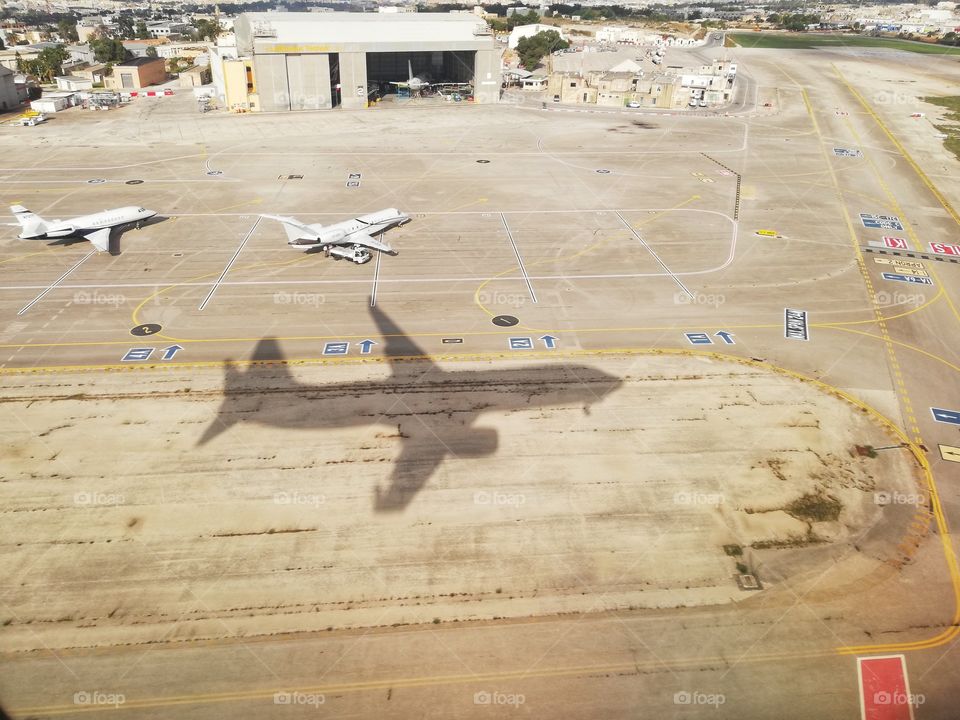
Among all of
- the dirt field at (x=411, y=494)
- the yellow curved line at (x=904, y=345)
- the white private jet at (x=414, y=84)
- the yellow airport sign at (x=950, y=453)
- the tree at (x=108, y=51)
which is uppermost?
the tree at (x=108, y=51)

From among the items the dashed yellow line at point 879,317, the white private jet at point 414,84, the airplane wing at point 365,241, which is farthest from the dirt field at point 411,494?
the white private jet at point 414,84

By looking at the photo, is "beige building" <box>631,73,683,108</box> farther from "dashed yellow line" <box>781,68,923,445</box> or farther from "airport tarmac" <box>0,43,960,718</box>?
"airport tarmac" <box>0,43,960,718</box>

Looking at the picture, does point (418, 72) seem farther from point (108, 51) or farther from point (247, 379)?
point (247, 379)

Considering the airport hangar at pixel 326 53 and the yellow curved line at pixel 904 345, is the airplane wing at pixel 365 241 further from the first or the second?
Result: the airport hangar at pixel 326 53

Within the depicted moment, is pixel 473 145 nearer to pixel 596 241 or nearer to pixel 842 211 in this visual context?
pixel 596 241

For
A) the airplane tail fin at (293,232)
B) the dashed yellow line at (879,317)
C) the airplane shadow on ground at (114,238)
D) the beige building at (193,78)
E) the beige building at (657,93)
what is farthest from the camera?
the beige building at (193,78)

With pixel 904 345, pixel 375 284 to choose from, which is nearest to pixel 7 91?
pixel 375 284
